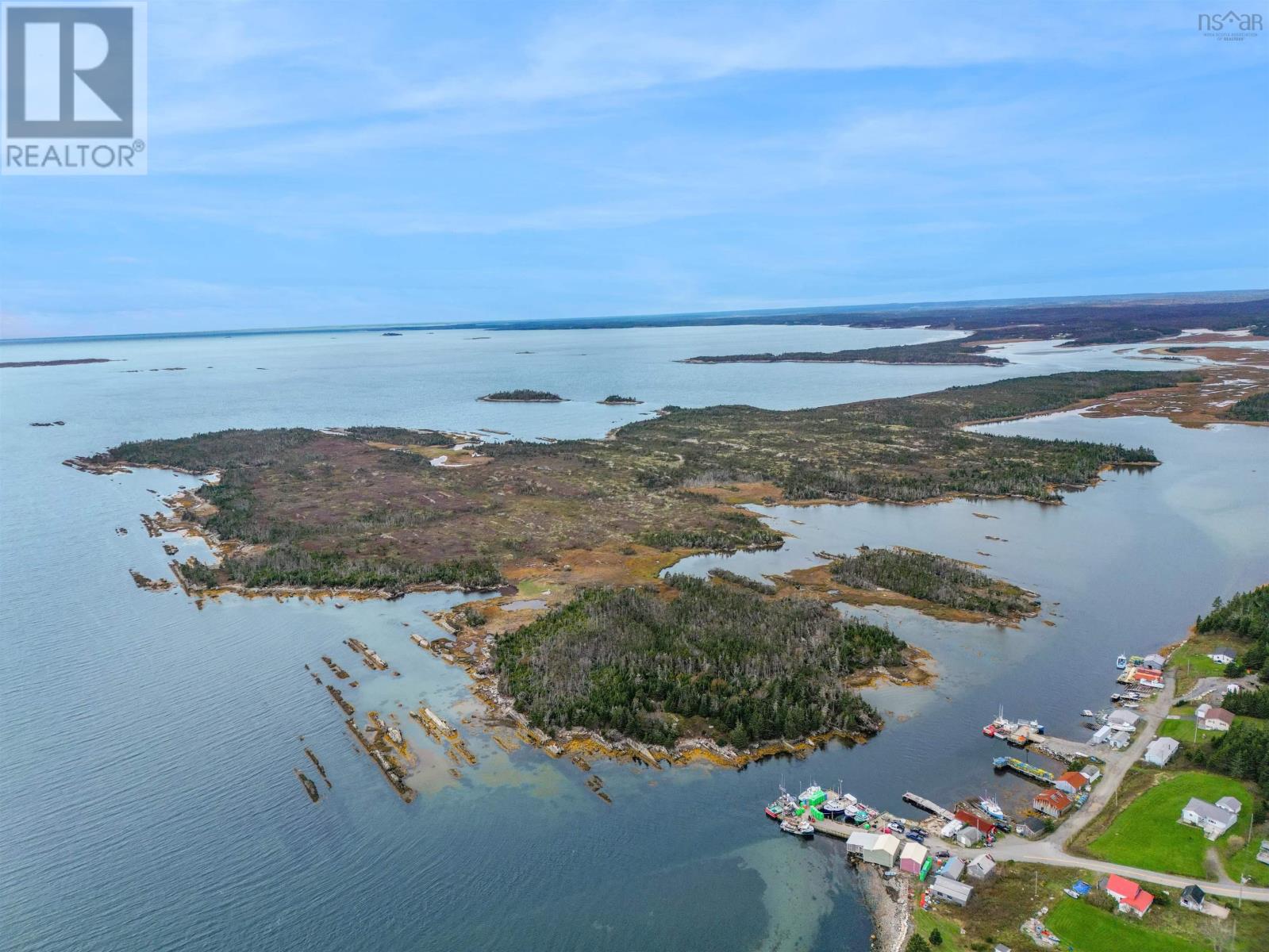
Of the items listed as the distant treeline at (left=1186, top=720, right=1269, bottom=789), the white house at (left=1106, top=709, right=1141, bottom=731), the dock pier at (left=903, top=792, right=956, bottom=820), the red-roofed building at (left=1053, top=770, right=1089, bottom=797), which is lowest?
the dock pier at (left=903, top=792, right=956, bottom=820)

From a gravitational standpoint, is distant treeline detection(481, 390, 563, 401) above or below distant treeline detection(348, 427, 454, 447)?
above

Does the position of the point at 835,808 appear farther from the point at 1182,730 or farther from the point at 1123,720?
the point at 1182,730

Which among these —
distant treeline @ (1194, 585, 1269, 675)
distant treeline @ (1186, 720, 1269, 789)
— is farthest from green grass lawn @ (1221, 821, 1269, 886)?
distant treeline @ (1194, 585, 1269, 675)

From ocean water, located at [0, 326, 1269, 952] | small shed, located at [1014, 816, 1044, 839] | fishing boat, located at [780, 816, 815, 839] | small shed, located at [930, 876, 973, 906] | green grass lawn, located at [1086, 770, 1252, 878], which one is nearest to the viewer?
small shed, located at [930, 876, 973, 906]

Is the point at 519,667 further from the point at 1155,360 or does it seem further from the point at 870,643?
the point at 1155,360

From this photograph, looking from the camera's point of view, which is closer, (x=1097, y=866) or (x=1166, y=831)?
(x=1097, y=866)

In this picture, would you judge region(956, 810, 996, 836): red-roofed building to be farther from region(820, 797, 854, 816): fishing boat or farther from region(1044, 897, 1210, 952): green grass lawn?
region(820, 797, 854, 816): fishing boat

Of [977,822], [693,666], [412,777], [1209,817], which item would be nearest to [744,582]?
[693,666]
